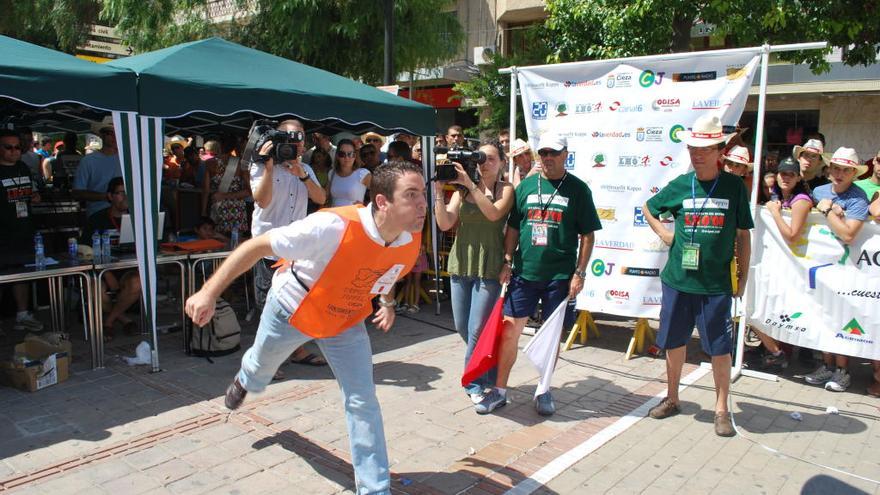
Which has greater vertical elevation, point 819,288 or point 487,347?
point 819,288

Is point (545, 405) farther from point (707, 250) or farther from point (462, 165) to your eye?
point (462, 165)

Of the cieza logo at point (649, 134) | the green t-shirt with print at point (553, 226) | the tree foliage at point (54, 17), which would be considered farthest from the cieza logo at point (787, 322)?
the tree foliage at point (54, 17)

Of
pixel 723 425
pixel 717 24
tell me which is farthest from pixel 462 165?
pixel 717 24

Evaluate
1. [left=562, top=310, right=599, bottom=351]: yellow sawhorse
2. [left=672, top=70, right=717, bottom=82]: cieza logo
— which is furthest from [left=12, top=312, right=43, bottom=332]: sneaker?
[left=672, top=70, right=717, bottom=82]: cieza logo

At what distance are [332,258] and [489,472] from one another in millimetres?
1647

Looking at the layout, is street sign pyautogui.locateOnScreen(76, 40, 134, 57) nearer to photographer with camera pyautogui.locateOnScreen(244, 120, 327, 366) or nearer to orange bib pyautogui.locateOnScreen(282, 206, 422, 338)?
photographer with camera pyautogui.locateOnScreen(244, 120, 327, 366)

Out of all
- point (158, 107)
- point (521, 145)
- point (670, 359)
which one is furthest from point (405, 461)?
point (158, 107)

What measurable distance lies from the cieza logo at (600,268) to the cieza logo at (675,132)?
4.02ft

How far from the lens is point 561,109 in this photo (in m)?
6.05

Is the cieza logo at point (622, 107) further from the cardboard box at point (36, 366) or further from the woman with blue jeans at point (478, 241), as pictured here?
the cardboard box at point (36, 366)

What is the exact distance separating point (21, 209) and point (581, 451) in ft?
18.0

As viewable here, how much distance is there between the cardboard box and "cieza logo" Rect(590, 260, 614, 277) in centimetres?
448

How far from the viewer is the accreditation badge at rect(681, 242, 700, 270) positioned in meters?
4.28

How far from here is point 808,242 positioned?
17.3 ft
